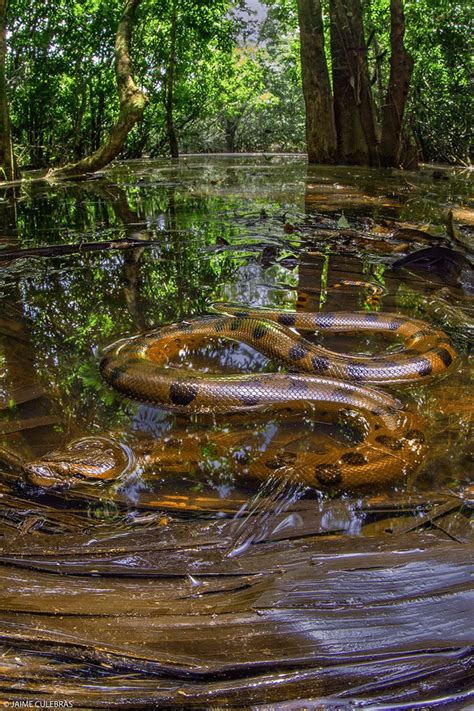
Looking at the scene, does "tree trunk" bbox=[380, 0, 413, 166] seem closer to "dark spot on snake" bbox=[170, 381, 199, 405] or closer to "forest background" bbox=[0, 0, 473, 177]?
"forest background" bbox=[0, 0, 473, 177]

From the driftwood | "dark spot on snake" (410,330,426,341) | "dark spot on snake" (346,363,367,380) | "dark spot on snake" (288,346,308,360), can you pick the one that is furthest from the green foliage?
the driftwood

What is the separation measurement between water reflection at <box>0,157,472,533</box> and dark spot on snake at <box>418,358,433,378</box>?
0.15 metres

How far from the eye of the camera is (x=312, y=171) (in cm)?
1636

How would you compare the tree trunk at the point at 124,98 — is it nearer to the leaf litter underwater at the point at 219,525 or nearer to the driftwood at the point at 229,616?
the leaf litter underwater at the point at 219,525

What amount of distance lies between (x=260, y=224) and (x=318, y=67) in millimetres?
11092

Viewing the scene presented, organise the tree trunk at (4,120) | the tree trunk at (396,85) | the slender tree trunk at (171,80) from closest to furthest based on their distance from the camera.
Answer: the tree trunk at (4,120) → the tree trunk at (396,85) → the slender tree trunk at (171,80)

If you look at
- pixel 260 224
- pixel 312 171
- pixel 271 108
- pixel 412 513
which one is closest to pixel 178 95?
pixel 271 108

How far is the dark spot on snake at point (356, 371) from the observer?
380cm

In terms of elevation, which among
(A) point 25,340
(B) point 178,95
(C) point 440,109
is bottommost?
(A) point 25,340

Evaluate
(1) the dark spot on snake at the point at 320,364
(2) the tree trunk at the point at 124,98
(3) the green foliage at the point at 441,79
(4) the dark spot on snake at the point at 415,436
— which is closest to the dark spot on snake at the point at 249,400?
(1) the dark spot on snake at the point at 320,364

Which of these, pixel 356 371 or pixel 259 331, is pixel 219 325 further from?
pixel 356 371

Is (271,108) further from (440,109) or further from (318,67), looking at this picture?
(318,67)

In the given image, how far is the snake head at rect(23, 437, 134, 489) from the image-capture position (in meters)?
2.60

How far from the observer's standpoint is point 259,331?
4.39 m
